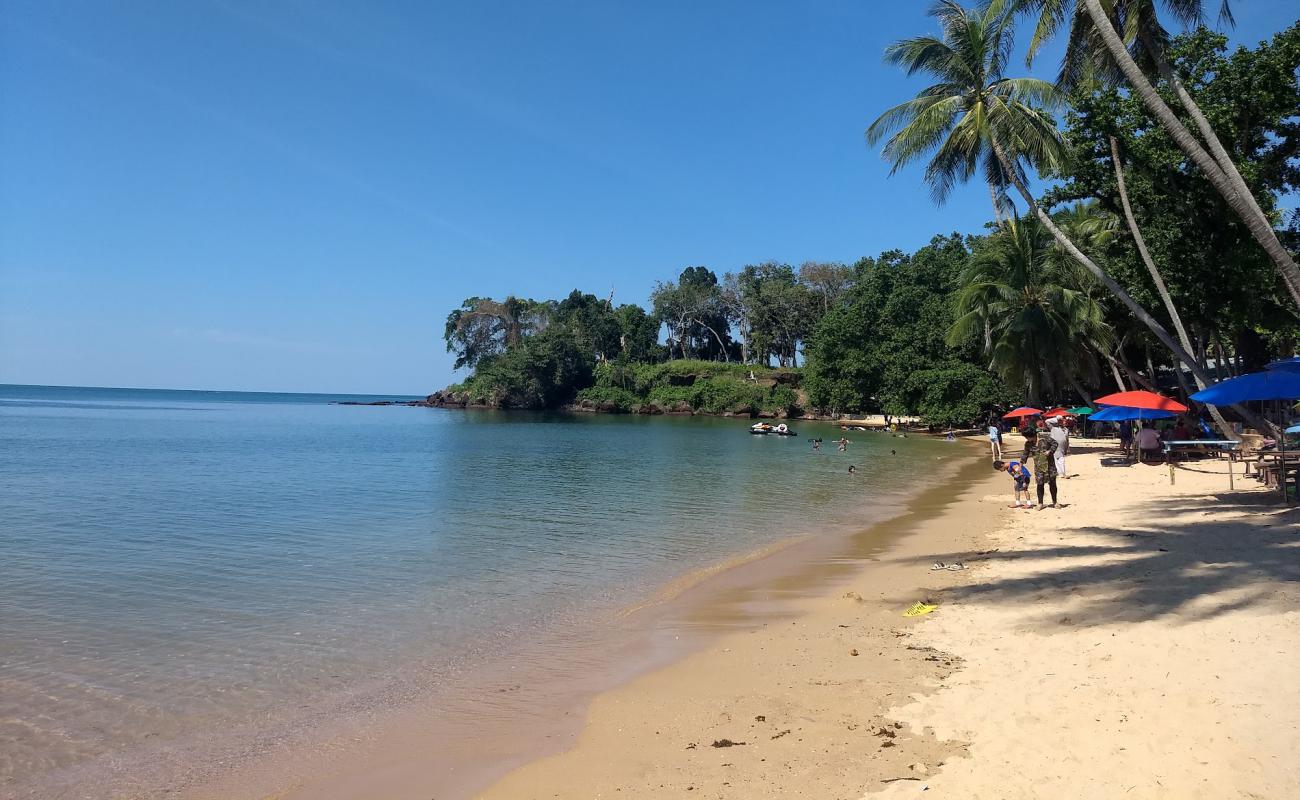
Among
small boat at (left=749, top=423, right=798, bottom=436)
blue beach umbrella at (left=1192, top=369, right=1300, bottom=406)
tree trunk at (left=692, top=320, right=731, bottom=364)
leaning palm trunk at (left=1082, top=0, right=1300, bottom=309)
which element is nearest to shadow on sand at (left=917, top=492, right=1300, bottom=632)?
blue beach umbrella at (left=1192, top=369, right=1300, bottom=406)

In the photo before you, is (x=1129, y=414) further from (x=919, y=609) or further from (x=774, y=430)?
(x=774, y=430)

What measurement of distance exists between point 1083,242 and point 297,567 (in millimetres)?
31378

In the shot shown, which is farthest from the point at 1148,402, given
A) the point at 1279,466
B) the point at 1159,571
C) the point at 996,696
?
the point at 996,696

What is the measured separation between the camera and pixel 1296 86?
15.6 metres

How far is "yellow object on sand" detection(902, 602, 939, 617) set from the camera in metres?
8.71

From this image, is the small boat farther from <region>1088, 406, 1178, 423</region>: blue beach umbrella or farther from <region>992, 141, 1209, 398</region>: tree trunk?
<region>992, 141, 1209, 398</region>: tree trunk

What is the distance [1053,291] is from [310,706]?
115ft

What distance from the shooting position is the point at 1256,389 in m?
13.0

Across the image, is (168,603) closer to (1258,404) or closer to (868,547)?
(868,547)

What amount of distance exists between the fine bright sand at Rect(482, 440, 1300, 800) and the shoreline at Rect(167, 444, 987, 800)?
32 cm

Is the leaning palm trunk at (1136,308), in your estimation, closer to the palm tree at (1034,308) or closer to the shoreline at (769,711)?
the shoreline at (769,711)

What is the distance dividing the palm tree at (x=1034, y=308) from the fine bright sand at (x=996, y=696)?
1003 inches

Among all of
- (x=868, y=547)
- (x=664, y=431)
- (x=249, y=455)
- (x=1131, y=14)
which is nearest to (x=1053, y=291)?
(x=1131, y=14)

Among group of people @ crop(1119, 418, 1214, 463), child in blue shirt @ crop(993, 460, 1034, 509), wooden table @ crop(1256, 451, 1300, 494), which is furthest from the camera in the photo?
group of people @ crop(1119, 418, 1214, 463)
